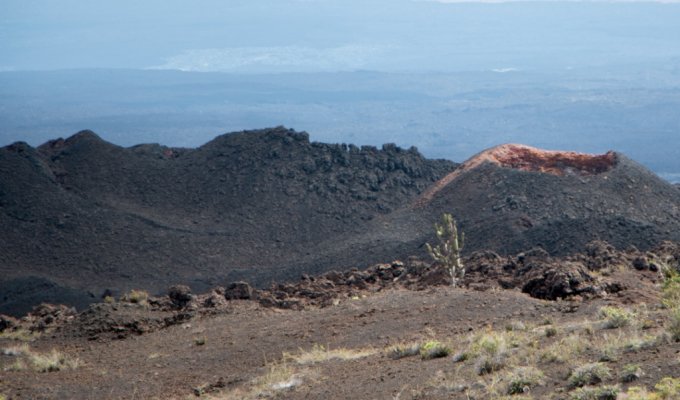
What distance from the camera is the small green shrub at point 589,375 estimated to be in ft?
30.8

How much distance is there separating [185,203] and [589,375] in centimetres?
2462

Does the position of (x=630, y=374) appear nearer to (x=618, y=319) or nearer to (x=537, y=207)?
(x=618, y=319)

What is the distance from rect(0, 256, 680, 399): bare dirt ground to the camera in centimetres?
1021

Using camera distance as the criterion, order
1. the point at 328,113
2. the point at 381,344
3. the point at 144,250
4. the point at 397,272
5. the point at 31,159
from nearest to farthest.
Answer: the point at 381,344
the point at 397,272
the point at 144,250
the point at 31,159
the point at 328,113

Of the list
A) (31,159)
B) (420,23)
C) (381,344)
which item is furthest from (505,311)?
(420,23)

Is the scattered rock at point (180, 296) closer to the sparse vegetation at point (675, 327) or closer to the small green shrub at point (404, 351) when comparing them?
the small green shrub at point (404, 351)

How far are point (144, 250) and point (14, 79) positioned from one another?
99.3m

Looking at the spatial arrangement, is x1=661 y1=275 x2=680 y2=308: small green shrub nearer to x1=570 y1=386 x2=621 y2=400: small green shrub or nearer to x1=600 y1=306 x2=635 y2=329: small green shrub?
x1=600 y1=306 x2=635 y2=329: small green shrub

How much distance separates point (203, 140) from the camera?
80.4 m

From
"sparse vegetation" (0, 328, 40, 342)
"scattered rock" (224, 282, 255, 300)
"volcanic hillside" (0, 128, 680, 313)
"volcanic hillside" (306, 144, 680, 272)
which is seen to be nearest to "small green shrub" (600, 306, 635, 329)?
"scattered rock" (224, 282, 255, 300)

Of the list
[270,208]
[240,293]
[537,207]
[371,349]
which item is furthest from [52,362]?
[270,208]

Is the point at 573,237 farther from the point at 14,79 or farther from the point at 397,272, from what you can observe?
the point at 14,79

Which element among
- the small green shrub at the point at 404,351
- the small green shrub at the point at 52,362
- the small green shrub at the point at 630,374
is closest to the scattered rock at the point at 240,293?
the small green shrub at the point at 52,362

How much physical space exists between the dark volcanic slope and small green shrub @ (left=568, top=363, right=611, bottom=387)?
711 inches
